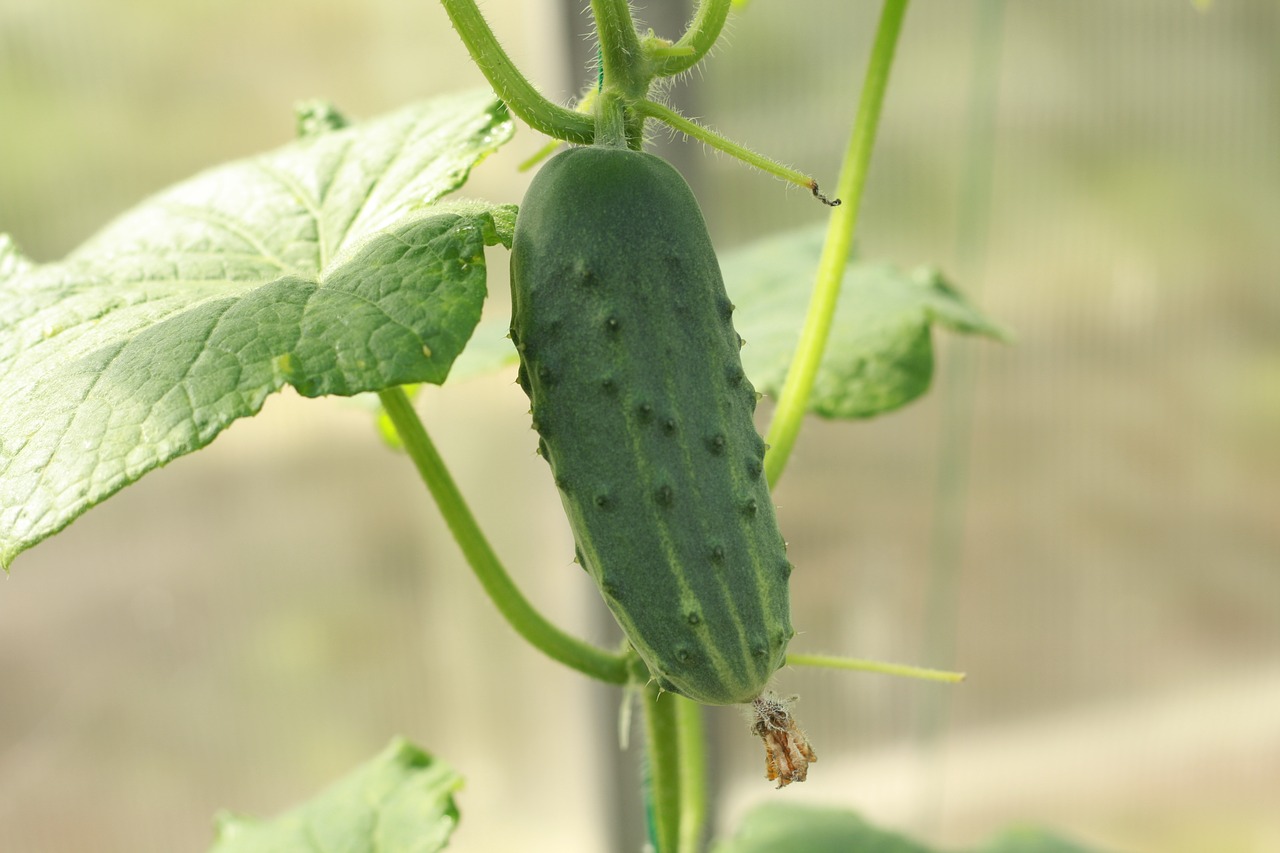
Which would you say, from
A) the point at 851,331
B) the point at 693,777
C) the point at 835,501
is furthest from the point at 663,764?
the point at 835,501

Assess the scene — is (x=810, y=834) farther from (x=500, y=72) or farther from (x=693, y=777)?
(x=500, y=72)

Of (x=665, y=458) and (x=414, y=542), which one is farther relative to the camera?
(x=414, y=542)

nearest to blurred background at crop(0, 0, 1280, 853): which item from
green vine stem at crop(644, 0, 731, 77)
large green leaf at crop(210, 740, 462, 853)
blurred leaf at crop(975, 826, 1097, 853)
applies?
blurred leaf at crop(975, 826, 1097, 853)

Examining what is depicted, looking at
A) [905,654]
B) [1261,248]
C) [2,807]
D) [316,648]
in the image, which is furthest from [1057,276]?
[2,807]

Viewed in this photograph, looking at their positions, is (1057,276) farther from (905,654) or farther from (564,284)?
(564,284)

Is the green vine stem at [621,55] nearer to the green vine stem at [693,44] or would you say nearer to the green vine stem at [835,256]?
Answer: the green vine stem at [693,44]
